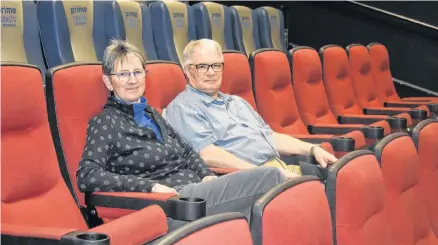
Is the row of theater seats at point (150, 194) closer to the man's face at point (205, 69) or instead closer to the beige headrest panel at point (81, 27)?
the man's face at point (205, 69)

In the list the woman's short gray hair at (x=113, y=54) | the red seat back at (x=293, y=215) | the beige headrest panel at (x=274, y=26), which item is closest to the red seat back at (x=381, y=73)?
the beige headrest panel at (x=274, y=26)

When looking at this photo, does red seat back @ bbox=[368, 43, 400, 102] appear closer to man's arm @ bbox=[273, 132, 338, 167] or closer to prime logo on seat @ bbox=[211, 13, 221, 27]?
prime logo on seat @ bbox=[211, 13, 221, 27]

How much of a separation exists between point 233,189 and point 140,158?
244 mm

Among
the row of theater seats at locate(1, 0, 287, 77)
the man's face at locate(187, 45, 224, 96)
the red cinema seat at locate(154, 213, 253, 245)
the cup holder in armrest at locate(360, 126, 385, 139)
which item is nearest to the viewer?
the red cinema seat at locate(154, 213, 253, 245)

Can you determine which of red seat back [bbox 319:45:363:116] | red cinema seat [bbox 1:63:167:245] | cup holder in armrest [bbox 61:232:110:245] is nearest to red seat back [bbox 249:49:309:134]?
red seat back [bbox 319:45:363:116]

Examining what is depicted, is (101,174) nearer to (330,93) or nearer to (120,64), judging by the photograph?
(120,64)

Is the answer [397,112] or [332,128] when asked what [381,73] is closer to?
[397,112]

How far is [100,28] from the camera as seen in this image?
7.71 ft

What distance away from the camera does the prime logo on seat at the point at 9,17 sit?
79.7 inches

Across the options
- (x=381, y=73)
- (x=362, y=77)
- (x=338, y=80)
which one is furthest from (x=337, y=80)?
(x=381, y=73)

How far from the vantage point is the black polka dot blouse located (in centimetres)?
129

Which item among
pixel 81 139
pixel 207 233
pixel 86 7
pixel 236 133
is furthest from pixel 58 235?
pixel 86 7

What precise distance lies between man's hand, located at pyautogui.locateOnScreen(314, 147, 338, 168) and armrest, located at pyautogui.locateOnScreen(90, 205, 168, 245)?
677mm

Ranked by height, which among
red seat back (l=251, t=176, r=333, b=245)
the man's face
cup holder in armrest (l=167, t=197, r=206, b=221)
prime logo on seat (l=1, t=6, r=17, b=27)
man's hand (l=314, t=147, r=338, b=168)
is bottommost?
man's hand (l=314, t=147, r=338, b=168)
